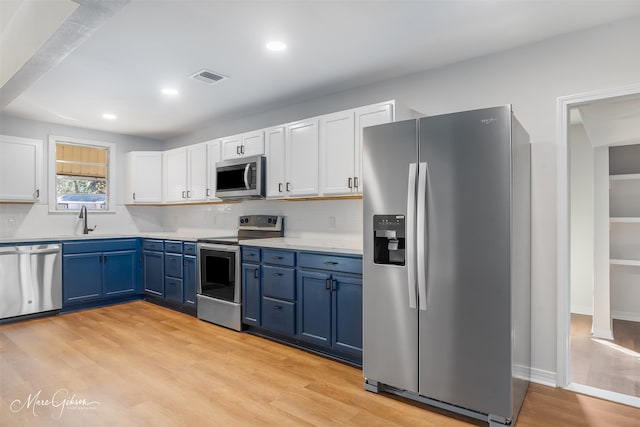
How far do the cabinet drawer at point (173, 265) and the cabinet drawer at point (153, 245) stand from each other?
17 cm

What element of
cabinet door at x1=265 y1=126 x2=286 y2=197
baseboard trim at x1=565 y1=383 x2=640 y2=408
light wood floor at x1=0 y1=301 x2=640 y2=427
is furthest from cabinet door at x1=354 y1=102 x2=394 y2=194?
baseboard trim at x1=565 y1=383 x2=640 y2=408

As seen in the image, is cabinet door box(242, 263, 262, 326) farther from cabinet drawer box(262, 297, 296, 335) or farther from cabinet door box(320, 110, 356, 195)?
cabinet door box(320, 110, 356, 195)

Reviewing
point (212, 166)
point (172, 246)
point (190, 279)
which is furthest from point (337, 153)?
point (172, 246)

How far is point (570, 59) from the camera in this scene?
2.58 meters

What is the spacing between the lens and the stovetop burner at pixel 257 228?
429 centimetres

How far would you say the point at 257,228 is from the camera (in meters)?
4.46

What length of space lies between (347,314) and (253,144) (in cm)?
230

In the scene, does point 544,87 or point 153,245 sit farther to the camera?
point 153,245

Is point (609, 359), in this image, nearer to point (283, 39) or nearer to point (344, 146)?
point (344, 146)

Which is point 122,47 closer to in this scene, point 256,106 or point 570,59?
point 256,106

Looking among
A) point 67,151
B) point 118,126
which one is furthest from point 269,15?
point 67,151

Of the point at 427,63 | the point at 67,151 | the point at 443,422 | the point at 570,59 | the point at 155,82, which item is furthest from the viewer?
the point at 67,151

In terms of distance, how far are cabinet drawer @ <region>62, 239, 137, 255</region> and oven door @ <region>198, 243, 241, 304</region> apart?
58.9 inches

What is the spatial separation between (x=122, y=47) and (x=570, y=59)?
10.7 feet
